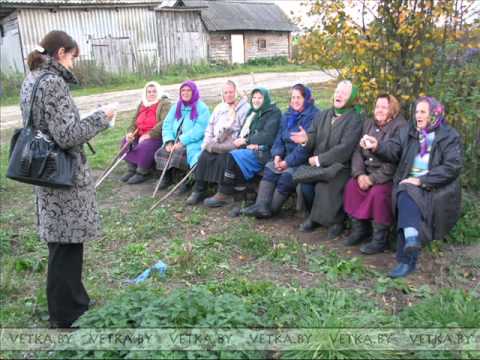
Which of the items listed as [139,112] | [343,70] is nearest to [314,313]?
[343,70]

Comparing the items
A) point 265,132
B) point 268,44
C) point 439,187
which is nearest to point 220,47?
point 268,44

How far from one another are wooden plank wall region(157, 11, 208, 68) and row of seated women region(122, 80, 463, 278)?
57.7 ft

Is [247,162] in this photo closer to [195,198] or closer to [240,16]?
[195,198]

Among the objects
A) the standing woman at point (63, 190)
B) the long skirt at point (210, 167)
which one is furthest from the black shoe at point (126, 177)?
the standing woman at point (63, 190)

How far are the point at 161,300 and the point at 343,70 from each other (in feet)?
9.93

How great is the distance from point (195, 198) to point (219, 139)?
80 cm

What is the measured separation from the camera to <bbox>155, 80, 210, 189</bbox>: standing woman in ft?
21.4

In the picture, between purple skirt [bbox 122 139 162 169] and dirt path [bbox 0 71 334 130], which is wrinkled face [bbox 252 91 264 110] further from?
dirt path [bbox 0 71 334 130]

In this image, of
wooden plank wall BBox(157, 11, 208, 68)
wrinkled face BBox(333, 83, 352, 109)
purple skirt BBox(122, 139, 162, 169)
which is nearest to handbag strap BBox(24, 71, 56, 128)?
wrinkled face BBox(333, 83, 352, 109)

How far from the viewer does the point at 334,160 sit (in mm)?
4785

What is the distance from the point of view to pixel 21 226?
5.72 metres

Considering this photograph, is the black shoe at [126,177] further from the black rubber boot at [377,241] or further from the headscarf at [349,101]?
the black rubber boot at [377,241]

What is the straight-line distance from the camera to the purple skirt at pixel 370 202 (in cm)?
436

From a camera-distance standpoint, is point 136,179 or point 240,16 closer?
point 136,179
